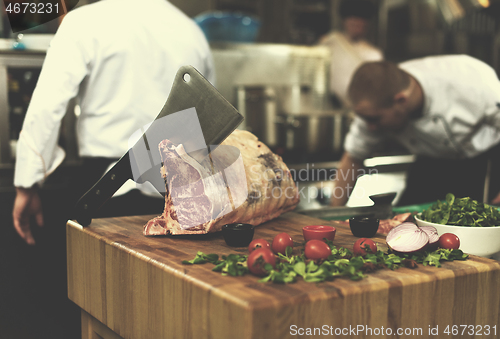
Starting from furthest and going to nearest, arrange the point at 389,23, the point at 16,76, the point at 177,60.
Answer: the point at 389,23, the point at 16,76, the point at 177,60

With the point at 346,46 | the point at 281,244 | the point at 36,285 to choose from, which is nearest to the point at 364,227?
the point at 281,244

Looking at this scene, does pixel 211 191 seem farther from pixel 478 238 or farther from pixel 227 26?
pixel 227 26

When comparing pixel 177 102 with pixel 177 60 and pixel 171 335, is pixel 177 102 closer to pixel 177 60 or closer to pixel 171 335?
pixel 171 335

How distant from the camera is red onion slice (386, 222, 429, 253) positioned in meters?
1.14

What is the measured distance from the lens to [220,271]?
3.35 ft

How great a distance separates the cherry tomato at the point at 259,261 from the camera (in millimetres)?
975

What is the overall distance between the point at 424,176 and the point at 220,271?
2.53 m

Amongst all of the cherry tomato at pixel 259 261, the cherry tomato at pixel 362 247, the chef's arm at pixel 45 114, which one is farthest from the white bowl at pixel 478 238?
the chef's arm at pixel 45 114

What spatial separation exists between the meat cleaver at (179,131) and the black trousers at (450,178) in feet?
6.82

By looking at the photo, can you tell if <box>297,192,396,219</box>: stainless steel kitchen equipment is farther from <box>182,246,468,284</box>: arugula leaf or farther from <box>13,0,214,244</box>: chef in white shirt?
<box>13,0,214,244</box>: chef in white shirt

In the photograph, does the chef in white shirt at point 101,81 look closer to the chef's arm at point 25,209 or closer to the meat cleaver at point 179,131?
the chef's arm at point 25,209

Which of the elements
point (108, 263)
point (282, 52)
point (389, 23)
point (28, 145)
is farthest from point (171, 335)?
point (389, 23)

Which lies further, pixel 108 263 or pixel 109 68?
pixel 109 68

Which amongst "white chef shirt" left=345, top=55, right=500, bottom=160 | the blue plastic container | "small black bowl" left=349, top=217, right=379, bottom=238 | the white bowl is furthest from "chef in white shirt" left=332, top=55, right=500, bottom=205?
the blue plastic container
